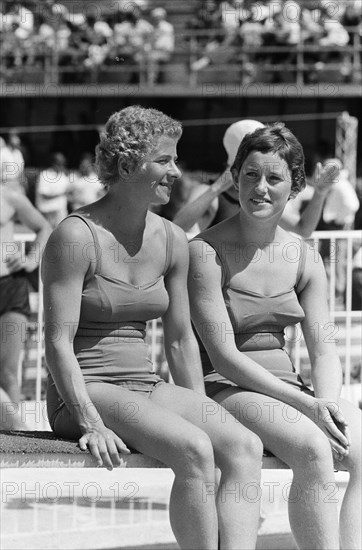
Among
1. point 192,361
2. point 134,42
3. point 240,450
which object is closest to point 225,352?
point 192,361

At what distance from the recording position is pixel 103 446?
352cm

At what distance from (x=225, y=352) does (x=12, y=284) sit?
2163 millimetres

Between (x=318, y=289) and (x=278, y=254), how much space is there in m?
0.21

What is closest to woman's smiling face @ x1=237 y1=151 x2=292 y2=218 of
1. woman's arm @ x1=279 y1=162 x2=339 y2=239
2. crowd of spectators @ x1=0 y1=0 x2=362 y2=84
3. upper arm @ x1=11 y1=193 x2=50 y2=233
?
woman's arm @ x1=279 y1=162 x2=339 y2=239

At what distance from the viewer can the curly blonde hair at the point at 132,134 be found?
367 centimetres

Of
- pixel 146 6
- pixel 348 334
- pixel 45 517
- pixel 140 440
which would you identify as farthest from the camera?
pixel 146 6

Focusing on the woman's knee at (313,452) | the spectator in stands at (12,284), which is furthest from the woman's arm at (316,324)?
the spectator in stands at (12,284)

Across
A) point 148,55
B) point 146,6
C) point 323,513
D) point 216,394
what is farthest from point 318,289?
point 146,6

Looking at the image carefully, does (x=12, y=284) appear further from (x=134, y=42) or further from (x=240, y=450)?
(x=134, y=42)

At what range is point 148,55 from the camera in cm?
2577

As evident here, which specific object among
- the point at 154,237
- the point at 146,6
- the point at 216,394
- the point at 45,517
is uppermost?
the point at 146,6

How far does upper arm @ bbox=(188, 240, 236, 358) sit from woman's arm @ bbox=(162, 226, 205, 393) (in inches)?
1.8

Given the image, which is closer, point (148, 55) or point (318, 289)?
point (318, 289)

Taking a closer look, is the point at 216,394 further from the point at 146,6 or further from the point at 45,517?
the point at 146,6
